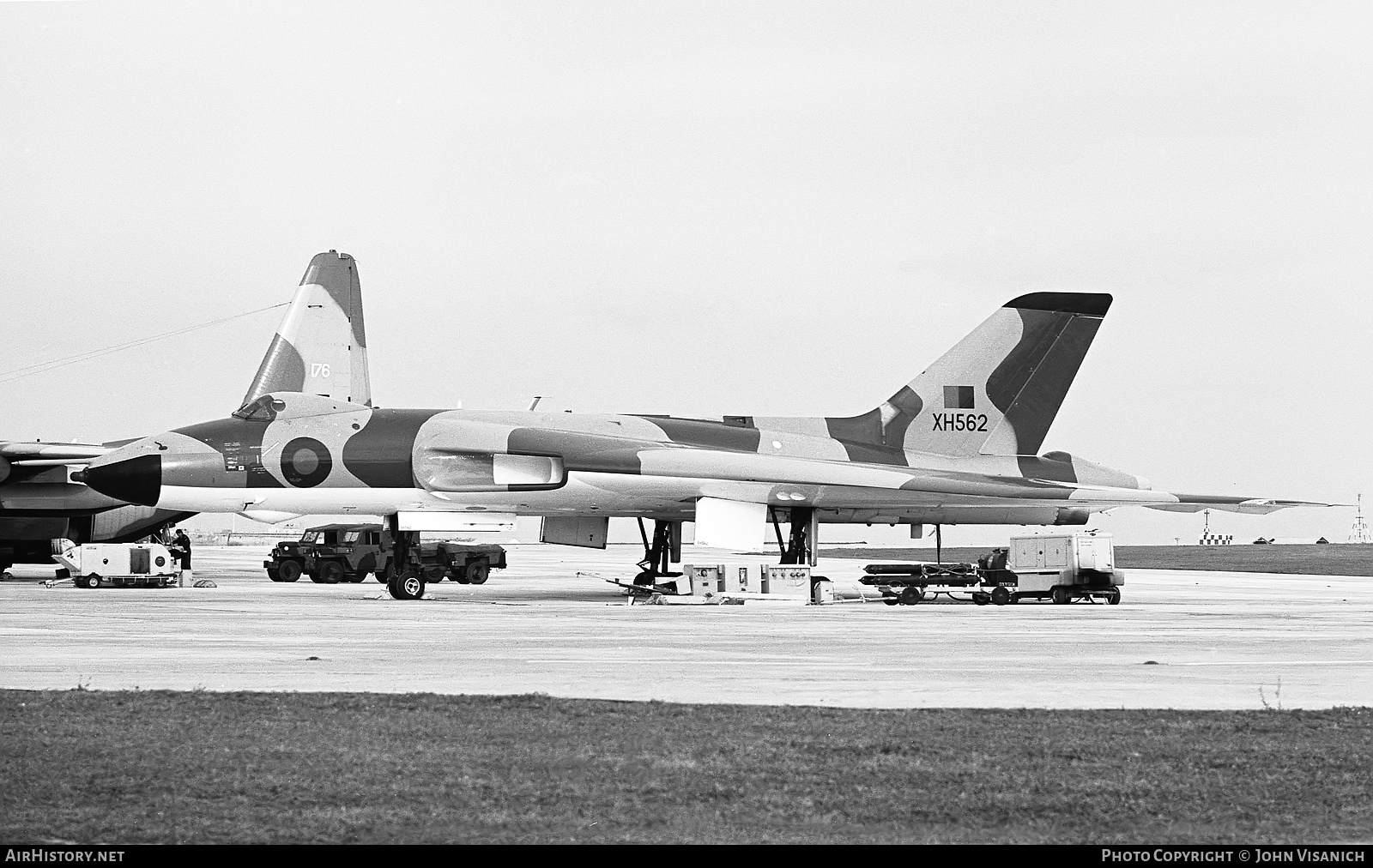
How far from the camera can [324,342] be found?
53.8 meters

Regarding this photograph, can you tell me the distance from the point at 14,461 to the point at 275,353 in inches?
558

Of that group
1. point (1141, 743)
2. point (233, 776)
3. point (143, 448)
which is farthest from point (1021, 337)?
point (233, 776)

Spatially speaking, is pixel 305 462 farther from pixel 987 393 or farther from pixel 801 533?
pixel 987 393

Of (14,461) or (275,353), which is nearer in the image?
(14,461)

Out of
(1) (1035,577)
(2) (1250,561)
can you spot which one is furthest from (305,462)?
(2) (1250,561)

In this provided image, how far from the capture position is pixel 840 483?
1157 inches

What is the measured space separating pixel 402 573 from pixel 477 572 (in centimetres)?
1032

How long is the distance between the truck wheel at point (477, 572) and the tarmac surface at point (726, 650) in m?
10.4

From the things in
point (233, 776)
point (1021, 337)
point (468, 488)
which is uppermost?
point (1021, 337)

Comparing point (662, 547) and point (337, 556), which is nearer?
point (662, 547)

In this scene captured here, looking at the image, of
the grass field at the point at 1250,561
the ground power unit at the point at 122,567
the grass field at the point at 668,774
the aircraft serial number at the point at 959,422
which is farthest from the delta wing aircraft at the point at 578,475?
the grass field at the point at 1250,561

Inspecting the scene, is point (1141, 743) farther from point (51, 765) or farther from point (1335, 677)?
point (51, 765)

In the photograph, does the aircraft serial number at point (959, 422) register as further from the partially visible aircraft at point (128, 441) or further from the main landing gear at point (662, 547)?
the partially visible aircraft at point (128, 441)

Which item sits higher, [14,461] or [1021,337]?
[1021,337]
